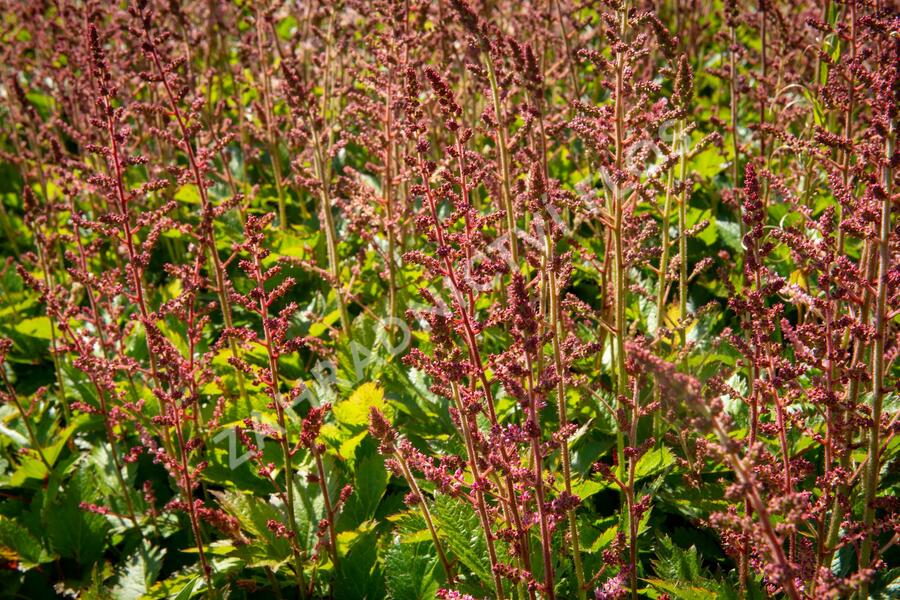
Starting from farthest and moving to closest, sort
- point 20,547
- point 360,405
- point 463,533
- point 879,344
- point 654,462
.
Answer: point 20,547
point 360,405
point 654,462
point 463,533
point 879,344

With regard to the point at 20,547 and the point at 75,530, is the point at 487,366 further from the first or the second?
the point at 20,547

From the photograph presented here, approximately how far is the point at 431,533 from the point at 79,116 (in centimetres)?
363

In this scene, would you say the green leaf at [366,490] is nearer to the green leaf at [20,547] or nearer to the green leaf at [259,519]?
the green leaf at [259,519]

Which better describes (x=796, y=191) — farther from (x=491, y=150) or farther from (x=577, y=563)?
(x=577, y=563)

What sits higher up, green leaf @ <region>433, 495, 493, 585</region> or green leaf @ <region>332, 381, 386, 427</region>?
green leaf @ <region>332, 381, 386, 427</region>

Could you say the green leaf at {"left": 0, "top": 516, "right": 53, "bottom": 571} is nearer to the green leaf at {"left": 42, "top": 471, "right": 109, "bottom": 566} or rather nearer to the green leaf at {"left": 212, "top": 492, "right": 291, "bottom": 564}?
the green leaf at {"left": 42, "top": 471, "right": 109, "bottom": 566}

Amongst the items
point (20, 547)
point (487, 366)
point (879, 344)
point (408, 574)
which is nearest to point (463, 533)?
point (408, 574)

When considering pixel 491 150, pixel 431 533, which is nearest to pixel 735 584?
pixel 431 533

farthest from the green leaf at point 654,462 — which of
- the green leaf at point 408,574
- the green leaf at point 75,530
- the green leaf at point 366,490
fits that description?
the green leaf at point 75,530

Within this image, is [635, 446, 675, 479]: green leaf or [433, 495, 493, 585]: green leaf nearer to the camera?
[433, 495, 493, 585]: green leaf

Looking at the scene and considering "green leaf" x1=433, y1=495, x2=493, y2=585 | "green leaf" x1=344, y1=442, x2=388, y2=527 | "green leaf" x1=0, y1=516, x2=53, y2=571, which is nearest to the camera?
"green leaf" x1=433, y1=495, x2=493, y2=585

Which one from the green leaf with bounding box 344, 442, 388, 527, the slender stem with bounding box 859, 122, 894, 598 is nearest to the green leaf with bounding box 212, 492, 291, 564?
the green leaf with bounding box 344, 442, 388, 527

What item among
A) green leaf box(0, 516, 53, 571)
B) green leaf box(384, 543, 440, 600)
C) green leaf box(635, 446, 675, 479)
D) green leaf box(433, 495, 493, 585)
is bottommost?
green leaf box(0, 516, 53, 571)

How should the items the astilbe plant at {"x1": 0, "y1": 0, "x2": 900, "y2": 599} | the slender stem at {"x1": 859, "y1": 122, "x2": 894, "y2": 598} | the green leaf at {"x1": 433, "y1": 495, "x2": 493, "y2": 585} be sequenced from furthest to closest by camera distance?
the green leaf at {"x1": 433, "y1": 495, "x2": 493, "y2": 585}
the astilbe plant at {"x1": 0, "y1": 0, "x2": 900, "y2": 599}
the slender stem at {"x1": 859, "y1": 122, "x2": 894, "y2": 598}
